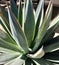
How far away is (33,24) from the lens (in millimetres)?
1902

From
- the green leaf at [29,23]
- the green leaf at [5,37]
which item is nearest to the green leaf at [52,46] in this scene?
the green leaf at [29,23]

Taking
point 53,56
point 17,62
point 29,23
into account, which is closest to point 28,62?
point 17,62

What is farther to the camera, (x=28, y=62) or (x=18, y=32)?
A: (x=28, y=62)

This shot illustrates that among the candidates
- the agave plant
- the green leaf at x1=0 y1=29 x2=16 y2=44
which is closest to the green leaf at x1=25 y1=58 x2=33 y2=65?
the agave plant

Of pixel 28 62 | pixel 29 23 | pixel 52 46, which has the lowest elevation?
pixel 28 62

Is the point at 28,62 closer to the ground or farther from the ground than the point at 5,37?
closer to the ground

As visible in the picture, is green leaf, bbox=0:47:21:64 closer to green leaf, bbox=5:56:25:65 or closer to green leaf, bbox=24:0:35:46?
green leaf, bbox=5:56:25:65

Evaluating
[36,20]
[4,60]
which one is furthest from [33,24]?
[4,60]

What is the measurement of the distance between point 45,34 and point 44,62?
9.1 inches

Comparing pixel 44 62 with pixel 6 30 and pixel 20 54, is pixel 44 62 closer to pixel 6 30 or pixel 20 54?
pixel 20 54

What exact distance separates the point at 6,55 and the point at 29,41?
226 millimetres

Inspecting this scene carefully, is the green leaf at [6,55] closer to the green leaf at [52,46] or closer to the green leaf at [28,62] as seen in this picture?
the green leaf at [28,62]

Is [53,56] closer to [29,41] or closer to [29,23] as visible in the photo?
[29,41]

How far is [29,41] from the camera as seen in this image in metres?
1.90
